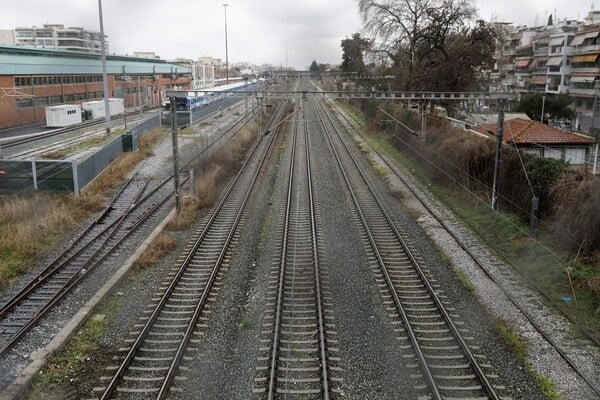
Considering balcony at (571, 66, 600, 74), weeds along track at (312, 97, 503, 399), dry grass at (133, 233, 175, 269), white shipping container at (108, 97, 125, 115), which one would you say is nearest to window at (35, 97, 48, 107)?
white shipping container at (108, 97, 125, 115)

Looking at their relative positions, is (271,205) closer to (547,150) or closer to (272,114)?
(547,150)

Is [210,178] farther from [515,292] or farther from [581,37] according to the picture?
[581,37]

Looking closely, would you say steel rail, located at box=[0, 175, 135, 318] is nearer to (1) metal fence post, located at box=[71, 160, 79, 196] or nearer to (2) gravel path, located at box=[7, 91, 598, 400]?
(2) gravel path, located at box=[7, 91, 598, 400]

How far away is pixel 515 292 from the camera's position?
10.4 meters

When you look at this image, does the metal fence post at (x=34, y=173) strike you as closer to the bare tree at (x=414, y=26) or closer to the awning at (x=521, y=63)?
the bare tree at (x=414, y=26)

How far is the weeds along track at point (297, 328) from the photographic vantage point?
7.28 m

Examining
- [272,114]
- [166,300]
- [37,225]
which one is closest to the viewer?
[166,300]

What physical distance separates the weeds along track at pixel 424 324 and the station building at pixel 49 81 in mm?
26560

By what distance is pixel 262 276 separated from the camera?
37.1ft

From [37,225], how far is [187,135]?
22502 mm

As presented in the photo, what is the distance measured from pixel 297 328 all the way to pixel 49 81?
146 ft

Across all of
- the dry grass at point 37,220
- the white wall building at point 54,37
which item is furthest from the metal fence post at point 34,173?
the white wall building at point 54,37

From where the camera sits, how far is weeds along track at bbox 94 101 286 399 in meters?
7.32

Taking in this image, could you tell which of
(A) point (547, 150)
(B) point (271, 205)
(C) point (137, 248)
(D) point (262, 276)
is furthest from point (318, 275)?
(A) point (547, 150)
